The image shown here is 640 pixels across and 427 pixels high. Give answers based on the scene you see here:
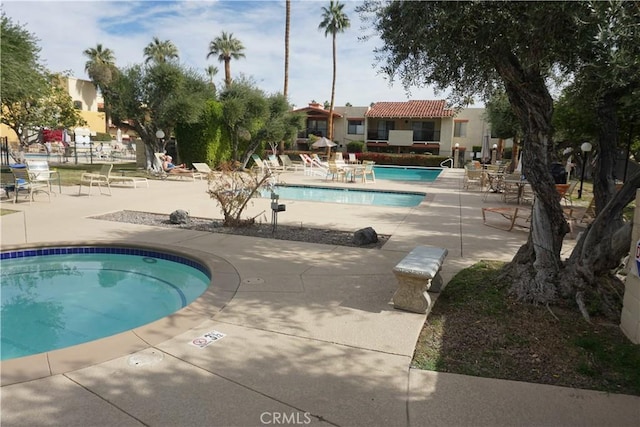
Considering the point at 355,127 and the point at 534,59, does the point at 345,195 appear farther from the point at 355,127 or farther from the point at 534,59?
the point at 355,127

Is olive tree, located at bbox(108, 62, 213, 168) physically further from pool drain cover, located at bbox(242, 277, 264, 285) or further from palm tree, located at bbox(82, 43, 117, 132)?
palm tree, located at bbox(82, 43, 117, 132)

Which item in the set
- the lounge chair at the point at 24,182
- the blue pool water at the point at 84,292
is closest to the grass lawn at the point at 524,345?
the blue pool water at the point at 84,292

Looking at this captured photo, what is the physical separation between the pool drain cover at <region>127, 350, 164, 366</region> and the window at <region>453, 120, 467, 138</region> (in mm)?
44636

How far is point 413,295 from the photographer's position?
14.2 feet

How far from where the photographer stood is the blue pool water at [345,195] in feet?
48.6

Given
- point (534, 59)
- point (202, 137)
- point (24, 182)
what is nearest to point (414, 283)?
point (534, 59)

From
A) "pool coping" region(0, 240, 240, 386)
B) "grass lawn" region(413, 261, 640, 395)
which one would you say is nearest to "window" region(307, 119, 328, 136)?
"pool coping" region(0, 240, 240, 386)

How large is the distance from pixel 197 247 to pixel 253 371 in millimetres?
3984

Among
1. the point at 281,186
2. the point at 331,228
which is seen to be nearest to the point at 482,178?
the point at 281,186

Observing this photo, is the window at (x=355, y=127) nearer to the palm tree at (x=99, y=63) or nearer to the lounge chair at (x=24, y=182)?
the palm tree at (x=99, y=63)

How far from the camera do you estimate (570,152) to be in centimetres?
2223

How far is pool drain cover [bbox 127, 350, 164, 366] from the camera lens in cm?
321

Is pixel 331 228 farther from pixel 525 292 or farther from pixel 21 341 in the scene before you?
pixel 21 341

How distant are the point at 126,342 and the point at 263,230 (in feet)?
15.7
